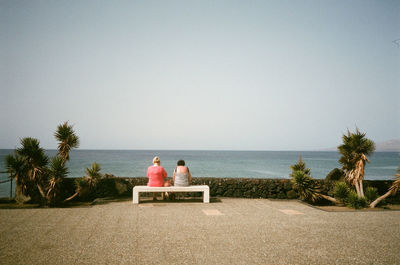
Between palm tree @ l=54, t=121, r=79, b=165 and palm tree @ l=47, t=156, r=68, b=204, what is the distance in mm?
1100

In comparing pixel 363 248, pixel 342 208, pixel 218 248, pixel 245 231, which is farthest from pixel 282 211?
pixel 218 248

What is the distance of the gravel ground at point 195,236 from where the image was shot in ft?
14.9

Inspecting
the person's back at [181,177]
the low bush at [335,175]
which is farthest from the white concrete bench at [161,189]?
the low bush at [335,175]

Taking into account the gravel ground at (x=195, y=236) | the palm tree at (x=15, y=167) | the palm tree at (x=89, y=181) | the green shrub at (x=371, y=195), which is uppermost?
the palm tree at (x=15, y=167)

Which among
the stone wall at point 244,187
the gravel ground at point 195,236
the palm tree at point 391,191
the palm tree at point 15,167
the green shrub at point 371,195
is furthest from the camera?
the stone wall at point 244,187

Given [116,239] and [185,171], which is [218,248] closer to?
[116,239]

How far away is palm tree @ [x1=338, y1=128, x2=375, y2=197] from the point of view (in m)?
9.48

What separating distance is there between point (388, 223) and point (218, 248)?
452cm

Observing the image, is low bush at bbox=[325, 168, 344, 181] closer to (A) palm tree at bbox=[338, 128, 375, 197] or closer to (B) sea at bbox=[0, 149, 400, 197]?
(A) palm tree at bbox=[338, 128, 375, 197]

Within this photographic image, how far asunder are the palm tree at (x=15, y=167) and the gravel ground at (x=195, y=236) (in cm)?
120

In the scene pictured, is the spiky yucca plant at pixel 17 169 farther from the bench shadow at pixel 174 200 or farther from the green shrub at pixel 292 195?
the green shrub at pixel 292 195

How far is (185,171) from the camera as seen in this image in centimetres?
989

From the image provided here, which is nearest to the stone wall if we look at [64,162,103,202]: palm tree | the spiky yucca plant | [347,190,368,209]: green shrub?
[64,162,103,202]: palm tree

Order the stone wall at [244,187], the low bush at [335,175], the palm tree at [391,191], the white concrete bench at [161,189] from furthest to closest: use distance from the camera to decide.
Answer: the low bush at [335,175]
the stone wall at [244,187]
the white concrete bench at [161,189]
the palm tree at [391,191]
